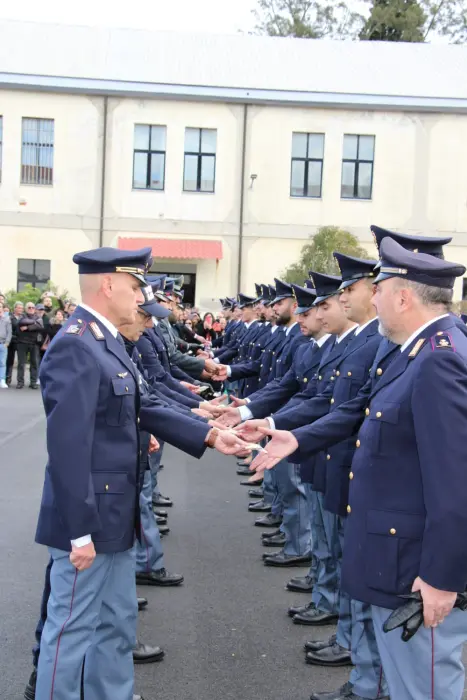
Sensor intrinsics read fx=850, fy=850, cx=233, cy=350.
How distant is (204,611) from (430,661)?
10.1 ft

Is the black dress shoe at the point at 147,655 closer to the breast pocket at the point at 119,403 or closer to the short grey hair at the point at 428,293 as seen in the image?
the breast pocket at the point at 119,403

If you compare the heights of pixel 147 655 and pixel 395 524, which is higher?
pixel 395 524

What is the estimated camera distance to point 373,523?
3307mm

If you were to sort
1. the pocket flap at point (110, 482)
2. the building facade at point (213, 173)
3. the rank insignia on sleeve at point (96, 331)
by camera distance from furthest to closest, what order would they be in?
the building facade at point (213, 173) → the rank insignia on sleeve at point (96, 331) → the pocket flap at point (110, 482)

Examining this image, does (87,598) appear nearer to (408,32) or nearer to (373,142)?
(373,142)

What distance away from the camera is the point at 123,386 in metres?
3.86

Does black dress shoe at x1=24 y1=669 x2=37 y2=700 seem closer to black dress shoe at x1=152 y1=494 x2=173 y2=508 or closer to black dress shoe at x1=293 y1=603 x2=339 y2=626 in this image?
black dress shoe at x1=293 y1=603 x2=339 y2=626

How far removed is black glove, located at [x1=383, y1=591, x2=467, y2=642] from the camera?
9.87ft

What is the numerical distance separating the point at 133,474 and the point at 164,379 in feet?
12.3

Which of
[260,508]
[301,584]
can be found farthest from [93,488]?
[260,508]

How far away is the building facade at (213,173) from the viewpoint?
30516 mm

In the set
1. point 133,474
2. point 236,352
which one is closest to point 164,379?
point 133,474

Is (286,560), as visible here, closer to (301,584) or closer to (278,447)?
(301,584)

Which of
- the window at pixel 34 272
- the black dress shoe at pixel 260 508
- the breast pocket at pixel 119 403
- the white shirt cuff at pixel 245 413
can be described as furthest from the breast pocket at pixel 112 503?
the window at pixel 34 272
